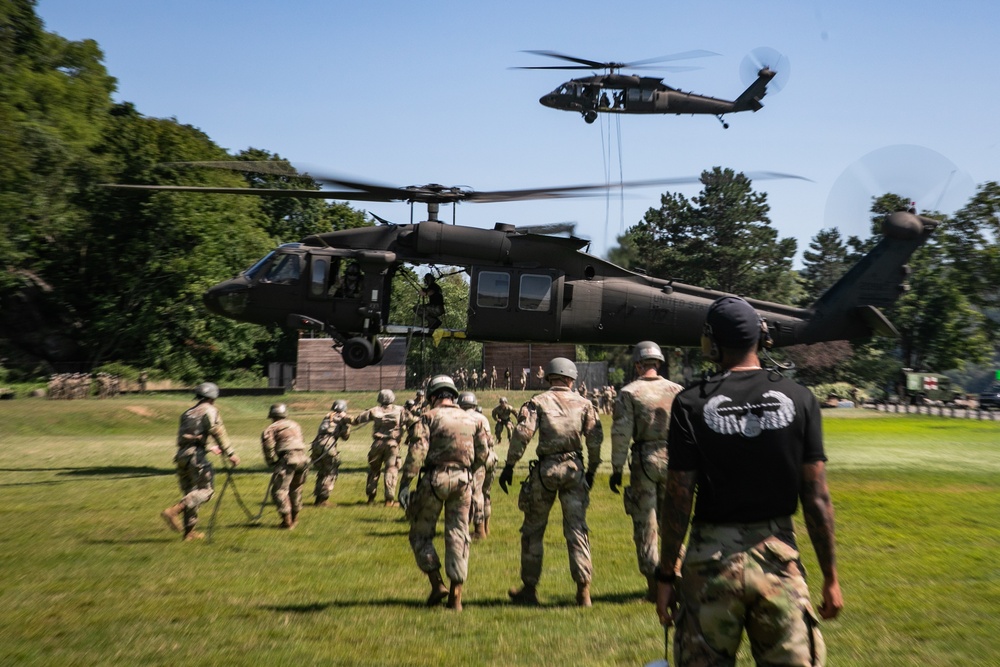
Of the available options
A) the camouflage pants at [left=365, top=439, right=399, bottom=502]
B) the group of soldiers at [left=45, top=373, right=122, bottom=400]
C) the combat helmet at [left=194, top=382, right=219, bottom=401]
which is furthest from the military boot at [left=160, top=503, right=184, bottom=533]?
the group of soldiers at [left=45, top=373, right=122, bottom=400]

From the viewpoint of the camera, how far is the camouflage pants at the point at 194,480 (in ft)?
42.9

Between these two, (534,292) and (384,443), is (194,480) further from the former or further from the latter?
(534,292)

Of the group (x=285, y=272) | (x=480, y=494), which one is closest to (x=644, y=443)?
(x=480, y=494)

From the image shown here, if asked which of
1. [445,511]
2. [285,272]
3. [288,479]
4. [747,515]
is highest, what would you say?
[285,272]

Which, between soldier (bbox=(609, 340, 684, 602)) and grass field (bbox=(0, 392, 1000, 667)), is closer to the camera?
grass field (bbox=(0, 392, 1000, 667))

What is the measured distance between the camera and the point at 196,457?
43.4ft

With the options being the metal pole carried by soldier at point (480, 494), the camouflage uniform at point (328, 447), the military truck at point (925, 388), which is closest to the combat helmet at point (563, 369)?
the metal pole carried by soldier at point (480, 494)

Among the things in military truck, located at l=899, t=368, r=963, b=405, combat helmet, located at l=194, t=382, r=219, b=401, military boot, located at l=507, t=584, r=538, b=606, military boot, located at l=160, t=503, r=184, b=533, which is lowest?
military truck, located at l=899, t=368, r=963, b=405

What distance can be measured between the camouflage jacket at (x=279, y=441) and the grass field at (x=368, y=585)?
1140 millimetres

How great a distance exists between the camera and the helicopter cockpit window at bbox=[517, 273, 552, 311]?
21.1m

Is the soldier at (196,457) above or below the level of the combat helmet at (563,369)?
below

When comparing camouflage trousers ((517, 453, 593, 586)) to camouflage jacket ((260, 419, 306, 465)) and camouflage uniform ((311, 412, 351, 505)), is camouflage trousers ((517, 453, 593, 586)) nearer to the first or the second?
camouflage jacket ((260, 419, 306, 465))

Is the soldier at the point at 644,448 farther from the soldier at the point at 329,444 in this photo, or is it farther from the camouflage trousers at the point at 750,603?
the soldier at the point at 329,444

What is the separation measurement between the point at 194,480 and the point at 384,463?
13.4ft
